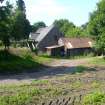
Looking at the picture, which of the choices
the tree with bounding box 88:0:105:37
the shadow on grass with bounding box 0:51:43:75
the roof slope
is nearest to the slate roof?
the roof slope

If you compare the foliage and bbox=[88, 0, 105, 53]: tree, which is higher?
bbox=[88, 0, 105, 53]: tree

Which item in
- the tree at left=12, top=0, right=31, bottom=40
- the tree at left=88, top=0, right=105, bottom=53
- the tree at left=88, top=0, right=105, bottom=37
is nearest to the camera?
the tree at left=88, top=0, right=105, bottom=53

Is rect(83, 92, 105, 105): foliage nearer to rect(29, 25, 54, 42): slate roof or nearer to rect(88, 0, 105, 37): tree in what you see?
rect(88, 0, 105, 37): tree

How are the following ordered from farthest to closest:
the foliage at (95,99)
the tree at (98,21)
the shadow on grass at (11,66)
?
the tree at (98,21), the shadow on grass at (11,66), the foliage at (95,99)

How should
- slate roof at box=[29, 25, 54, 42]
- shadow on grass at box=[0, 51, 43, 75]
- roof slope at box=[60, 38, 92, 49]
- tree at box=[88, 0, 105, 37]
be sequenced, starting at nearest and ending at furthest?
1. shadow on grass at box=[0, 51, 43, 75]
2. tree at box=[88, 0, 105, 37]
3. roof slope at box=[60, 38, 92, 49]
4. slate roof at box=[29, 25, 54, 42]

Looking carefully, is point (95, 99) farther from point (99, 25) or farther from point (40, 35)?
point (40, 35)

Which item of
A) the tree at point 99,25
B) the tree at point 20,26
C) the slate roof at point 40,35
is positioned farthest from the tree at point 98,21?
the slate roof at point 40,35

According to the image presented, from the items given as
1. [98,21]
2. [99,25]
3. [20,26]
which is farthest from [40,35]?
[98,21]

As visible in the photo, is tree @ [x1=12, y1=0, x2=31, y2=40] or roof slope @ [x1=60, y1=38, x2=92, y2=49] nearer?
tree @ [x1=12, y1=0, x2=31, y2=40]

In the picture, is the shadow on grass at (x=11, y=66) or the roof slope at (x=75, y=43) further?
the roof slope at (x=75, y=43)

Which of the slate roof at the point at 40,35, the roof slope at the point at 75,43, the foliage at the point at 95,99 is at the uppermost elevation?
the slate roof at the point at 40,35

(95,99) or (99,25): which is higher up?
(99,25)

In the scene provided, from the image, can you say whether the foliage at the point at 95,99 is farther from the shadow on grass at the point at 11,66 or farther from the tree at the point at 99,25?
the tree at the point at 99,25

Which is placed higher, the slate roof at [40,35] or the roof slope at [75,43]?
the slate roof at [40,35]
